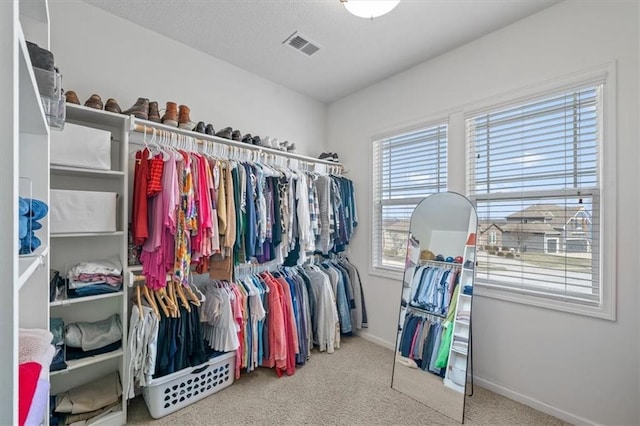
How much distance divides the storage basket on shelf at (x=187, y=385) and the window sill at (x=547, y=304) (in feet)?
6.81

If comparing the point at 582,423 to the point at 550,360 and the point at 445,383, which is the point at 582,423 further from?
the point at 445,383

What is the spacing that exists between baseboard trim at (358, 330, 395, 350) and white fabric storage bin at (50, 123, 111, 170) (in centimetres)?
281

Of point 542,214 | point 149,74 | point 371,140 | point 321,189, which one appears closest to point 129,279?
point 149,74

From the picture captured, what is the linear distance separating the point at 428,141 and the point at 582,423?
7.63 ft

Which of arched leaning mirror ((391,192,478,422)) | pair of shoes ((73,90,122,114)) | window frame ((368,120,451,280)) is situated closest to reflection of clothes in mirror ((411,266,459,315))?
arched leaning mirror ((391,192,478,422))

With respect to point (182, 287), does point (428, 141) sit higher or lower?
higher

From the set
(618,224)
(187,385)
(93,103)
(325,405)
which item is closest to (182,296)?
(187,385)

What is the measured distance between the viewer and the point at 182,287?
206 cm

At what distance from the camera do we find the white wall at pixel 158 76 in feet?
6.24

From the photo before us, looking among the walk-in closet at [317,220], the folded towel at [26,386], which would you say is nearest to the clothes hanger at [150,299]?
the walk-in closet at [317,220]

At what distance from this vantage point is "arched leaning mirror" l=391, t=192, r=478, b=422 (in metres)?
1.98

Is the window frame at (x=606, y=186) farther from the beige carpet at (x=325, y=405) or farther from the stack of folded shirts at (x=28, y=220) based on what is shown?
the stack of folded shirts at (x=28, y=220)

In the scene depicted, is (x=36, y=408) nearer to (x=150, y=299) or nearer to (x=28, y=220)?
(x=28, y=220)

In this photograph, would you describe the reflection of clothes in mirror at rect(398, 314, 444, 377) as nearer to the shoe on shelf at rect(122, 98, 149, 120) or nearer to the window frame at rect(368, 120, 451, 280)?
the window frame at rect(368, 120, 451, 280)
